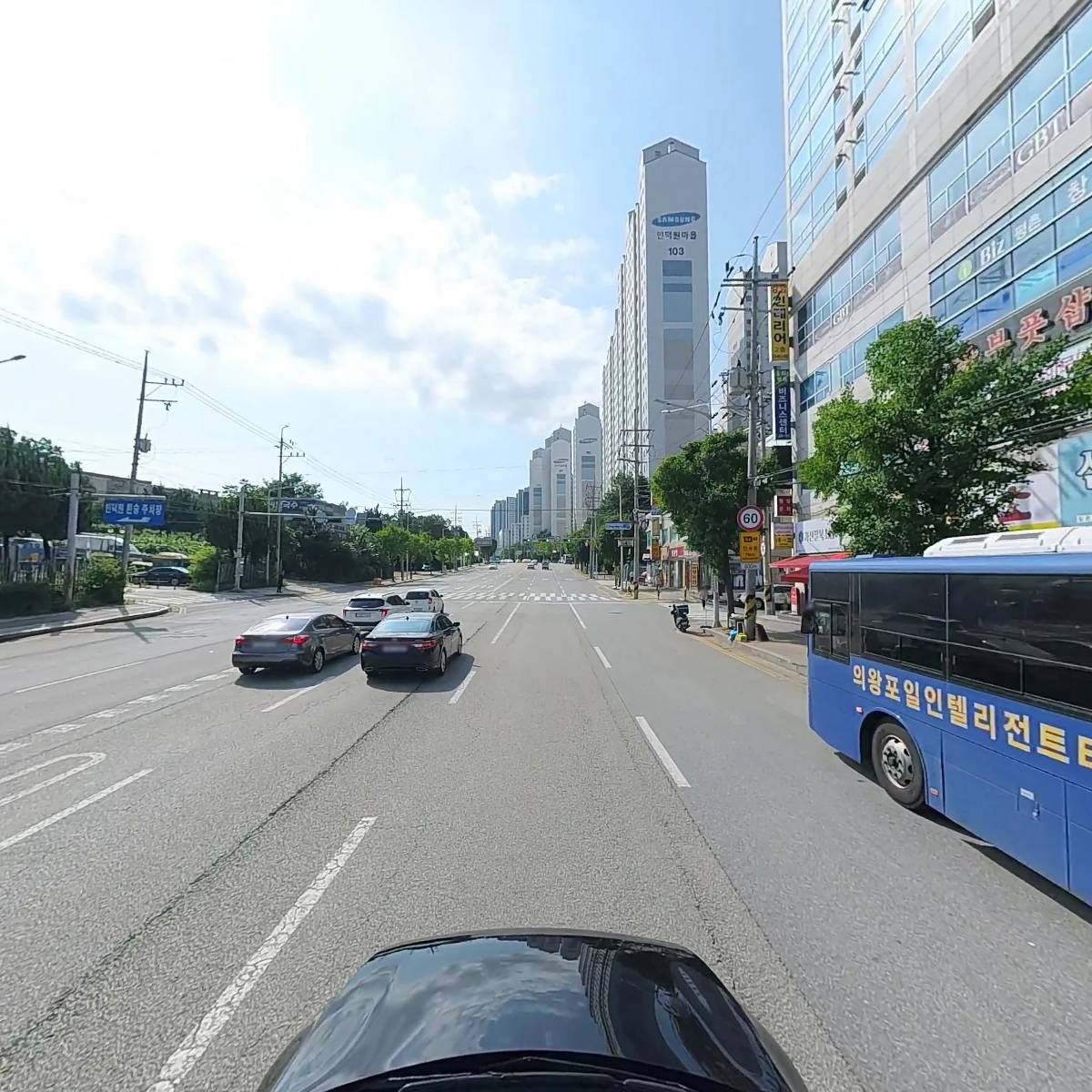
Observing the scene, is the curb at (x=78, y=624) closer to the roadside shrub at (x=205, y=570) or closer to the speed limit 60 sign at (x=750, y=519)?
the roadside shrub at (x=205, y=570)

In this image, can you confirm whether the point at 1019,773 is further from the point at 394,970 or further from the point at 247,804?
the point at 247,804

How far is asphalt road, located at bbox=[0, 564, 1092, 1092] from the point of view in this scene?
318cm

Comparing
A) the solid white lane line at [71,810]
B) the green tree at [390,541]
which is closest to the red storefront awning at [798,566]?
the solid white lane line at [71,810]

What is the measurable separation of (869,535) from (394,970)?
1165 cm

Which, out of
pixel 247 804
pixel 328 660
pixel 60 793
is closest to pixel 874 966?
pixel 247 804

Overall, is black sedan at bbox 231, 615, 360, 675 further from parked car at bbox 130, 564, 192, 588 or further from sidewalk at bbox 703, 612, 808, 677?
parked car at bbox 130, 564, 192, 588

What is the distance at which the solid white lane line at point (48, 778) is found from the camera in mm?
6684

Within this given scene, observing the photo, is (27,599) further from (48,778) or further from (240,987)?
(240,987)

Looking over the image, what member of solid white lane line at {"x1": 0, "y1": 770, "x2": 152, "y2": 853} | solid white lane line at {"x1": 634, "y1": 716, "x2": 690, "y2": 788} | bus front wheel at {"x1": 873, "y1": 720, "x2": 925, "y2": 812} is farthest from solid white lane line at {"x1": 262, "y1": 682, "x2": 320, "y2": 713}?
bus front wheel at {"x1": 873, "y1": 720, "x2": 925, "y2": 812}

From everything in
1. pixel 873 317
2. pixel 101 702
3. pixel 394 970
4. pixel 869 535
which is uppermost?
pixel 873 317

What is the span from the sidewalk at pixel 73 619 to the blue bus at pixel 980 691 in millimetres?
26661

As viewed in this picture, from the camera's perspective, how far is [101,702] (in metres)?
11.6

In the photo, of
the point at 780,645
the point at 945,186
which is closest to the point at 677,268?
the point at 945,186

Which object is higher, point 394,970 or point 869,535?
point 869,535
